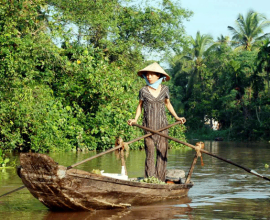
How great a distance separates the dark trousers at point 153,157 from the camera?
730cm

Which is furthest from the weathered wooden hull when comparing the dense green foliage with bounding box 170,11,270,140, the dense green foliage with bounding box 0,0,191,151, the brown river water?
the dense green foliage with bounding box 170,11,270,140

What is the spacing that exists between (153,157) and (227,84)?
1170 inches

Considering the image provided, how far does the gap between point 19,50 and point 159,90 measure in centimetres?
794

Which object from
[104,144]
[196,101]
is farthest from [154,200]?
[196,101]

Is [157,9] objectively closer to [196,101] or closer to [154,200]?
[154,200]

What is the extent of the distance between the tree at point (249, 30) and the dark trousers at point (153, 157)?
30.0 m

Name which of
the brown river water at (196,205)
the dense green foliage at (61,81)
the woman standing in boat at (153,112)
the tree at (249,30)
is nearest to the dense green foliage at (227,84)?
the tree at (249,30)

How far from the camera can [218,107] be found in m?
39.2

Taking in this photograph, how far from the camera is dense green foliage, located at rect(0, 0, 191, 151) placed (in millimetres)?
13992

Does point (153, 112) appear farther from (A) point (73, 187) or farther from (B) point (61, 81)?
(B) point (61, 81)

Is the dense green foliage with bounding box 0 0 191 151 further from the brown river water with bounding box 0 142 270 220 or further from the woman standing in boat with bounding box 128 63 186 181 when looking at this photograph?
the woman standing in boat with bounding box 128 63 186 181

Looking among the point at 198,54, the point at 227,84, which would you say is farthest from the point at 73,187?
the point at 198,54

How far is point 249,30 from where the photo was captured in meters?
36.1

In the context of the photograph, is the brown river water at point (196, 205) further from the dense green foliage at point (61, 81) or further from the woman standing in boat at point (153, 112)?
the dense green foliage at point (61, 81)
